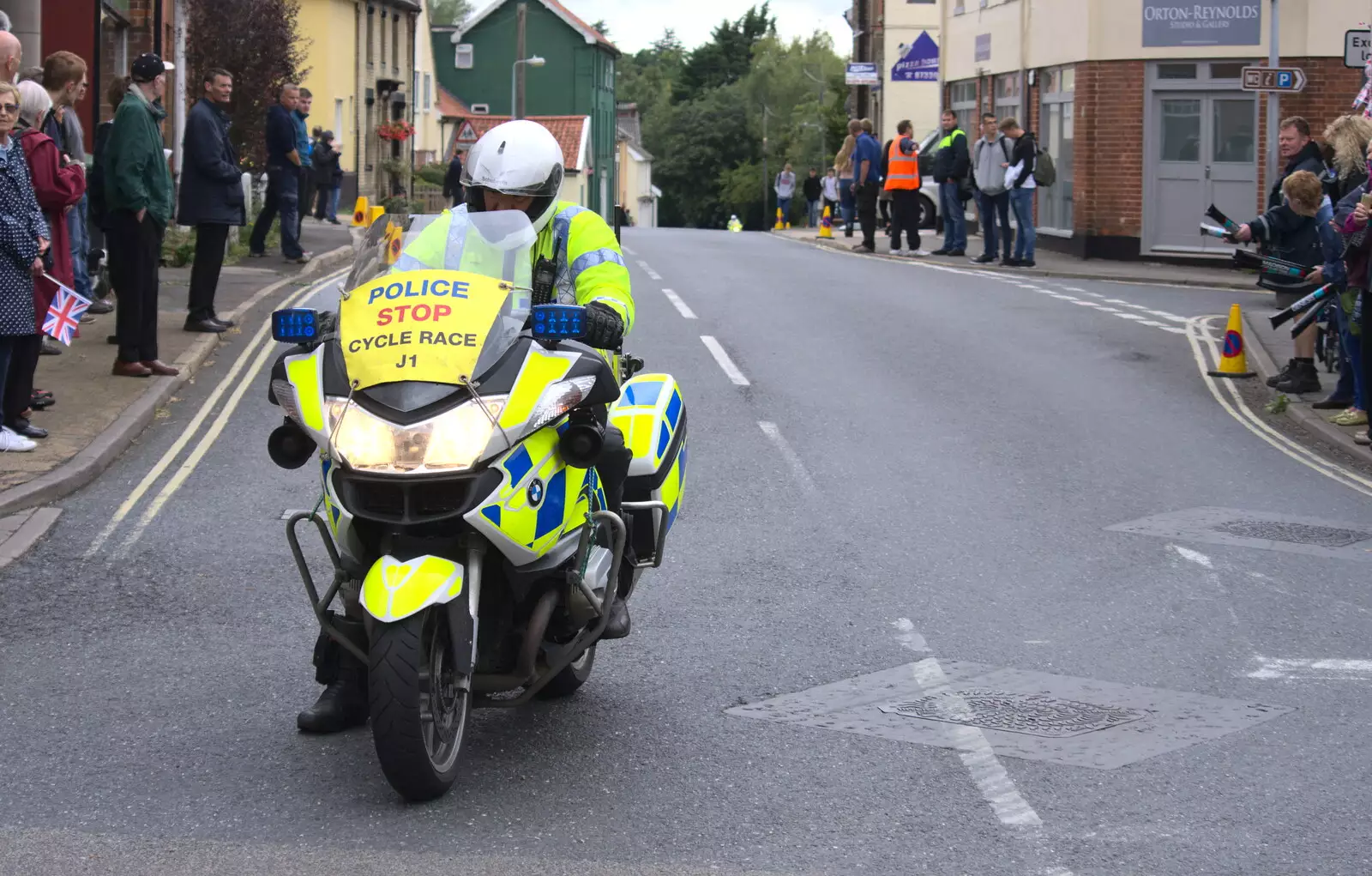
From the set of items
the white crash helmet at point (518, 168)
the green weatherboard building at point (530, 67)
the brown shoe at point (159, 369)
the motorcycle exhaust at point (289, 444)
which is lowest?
the brown shoe at point (159, 369)

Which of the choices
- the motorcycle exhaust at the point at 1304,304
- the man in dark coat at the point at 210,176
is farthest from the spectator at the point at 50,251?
the motorcycle exhaust at the point at 1304,304

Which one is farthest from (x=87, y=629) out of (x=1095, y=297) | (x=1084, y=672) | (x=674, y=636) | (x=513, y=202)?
(x=1095, y=297)

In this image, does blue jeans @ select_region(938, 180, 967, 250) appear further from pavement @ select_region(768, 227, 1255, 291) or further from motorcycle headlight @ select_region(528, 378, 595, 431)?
motorcycle headlight @ select_region(528, 378, 595, 431)

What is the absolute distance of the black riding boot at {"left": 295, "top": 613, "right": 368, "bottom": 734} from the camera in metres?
5.77

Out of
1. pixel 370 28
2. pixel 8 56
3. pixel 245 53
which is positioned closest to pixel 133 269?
pixel 8 56

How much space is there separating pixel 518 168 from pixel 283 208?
1683 centimetres

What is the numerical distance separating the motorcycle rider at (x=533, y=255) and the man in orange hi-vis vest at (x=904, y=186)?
2346 centimetres

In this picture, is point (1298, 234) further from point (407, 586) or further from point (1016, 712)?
point (407, 586)

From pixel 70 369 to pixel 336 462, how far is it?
885 centimetres

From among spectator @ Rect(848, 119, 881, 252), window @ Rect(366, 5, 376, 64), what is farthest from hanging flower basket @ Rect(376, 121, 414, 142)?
window @ Rect(366, 5, 376, 64)

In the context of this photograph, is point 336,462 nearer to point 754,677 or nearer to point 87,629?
point 754,677

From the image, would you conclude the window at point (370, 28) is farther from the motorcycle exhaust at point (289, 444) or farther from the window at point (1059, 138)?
the motorcycle exhaust at point (289, 444)

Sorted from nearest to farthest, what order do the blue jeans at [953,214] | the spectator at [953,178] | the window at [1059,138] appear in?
the spectator at [953,178]
the blue jeans at [953,214]
the window at [1059,138]

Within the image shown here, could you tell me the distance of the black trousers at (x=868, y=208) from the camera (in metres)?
31.0
